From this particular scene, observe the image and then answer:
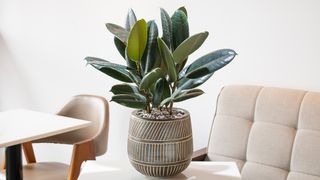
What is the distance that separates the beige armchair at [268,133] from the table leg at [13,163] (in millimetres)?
934

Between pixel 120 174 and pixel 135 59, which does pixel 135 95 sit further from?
pixel 120 174

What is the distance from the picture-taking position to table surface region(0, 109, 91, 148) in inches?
70.5

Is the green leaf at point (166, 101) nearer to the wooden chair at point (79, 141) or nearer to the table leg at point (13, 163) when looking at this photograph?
the wooden chair at point (79, 141)

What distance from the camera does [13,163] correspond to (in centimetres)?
205

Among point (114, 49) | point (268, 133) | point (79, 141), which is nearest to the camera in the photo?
point (268, 133)

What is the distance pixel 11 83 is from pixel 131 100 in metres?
2.36

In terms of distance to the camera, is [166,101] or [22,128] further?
[22,128]

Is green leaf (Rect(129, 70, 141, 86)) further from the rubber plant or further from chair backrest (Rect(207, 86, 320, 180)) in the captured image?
chair backrest (Rect(207, 86, 320, 180))

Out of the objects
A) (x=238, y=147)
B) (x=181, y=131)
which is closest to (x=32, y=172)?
(x=238, y=147)

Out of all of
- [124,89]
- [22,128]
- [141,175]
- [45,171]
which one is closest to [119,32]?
[124,89]

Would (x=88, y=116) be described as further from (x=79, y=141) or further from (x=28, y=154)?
(x=28, y=154)

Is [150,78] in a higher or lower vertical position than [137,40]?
lower

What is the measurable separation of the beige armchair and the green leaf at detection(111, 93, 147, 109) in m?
0.72

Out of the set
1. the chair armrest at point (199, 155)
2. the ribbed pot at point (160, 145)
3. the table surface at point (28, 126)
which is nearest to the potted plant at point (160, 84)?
the ribbed pot at point (160, 145)
